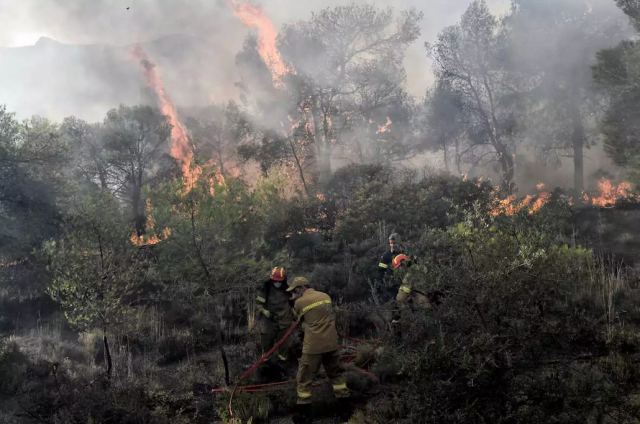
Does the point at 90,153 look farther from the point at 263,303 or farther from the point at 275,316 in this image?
the point at 263,303

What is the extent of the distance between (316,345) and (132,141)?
91.8ft

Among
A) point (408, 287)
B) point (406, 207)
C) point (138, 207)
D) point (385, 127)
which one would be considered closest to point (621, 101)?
point (406, 207)

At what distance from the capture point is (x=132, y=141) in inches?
1214

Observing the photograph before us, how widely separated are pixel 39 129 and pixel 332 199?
13.5 m

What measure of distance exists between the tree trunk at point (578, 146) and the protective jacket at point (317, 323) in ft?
85.3

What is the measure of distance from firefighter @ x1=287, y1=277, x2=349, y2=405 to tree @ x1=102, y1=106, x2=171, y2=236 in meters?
25.3

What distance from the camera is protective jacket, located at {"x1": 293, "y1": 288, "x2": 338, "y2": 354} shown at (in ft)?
21.5

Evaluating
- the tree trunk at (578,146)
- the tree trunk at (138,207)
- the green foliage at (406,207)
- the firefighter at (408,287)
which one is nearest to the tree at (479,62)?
the tree trunk at (578,146)

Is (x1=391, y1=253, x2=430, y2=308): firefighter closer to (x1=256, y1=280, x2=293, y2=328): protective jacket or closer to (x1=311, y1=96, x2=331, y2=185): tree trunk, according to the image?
(x1=256, y1=280, x2=293, y2=328): protective jacket

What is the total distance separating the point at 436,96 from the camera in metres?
37.2

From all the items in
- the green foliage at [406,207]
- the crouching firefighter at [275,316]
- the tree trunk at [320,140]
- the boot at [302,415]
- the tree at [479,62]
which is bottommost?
the boot at [302,415]

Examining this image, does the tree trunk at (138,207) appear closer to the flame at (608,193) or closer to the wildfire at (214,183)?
the wildfire at (214,183)

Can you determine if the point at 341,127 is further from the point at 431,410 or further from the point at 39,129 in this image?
the point at 431,410

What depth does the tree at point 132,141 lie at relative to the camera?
3059 centimetres
